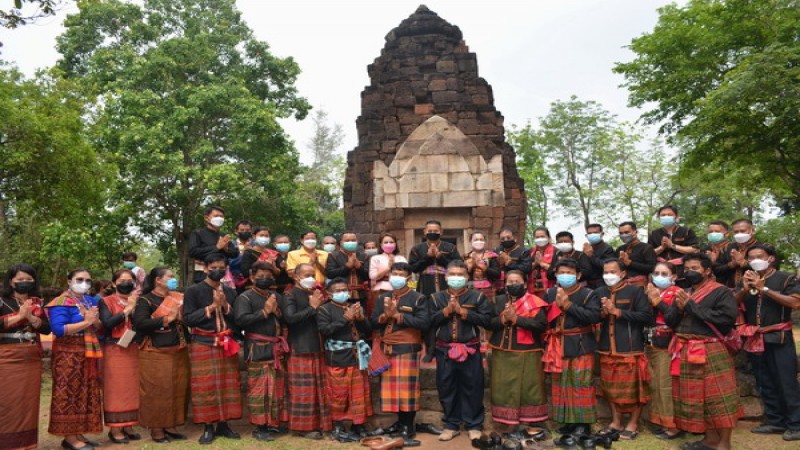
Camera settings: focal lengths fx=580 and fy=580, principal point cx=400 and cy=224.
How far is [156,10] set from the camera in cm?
2127

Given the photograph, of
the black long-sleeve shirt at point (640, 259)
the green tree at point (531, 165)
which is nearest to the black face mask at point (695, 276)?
the black long-sleeve shirt at point (640, 259)

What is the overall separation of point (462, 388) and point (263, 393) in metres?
2.25

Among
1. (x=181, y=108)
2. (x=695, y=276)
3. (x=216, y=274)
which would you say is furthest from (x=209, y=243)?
(x=181, y=108)

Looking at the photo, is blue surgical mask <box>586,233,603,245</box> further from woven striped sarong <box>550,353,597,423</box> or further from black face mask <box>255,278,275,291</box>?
black face mask <box>255,278,275,291</box>

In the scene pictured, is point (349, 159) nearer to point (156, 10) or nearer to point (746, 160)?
point (746, 160)

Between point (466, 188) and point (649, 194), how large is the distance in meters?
23.0

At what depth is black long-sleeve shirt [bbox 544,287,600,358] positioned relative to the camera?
6305 mm

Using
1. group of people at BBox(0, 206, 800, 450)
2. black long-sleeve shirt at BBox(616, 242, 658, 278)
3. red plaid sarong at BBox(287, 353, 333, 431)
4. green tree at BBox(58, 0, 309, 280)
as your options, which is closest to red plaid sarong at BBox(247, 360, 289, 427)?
group of people at BBox(0, 206, 800, 450)

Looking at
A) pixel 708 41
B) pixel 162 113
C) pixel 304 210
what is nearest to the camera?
pixel 708 41

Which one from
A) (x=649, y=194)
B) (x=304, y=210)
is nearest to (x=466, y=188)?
(x=304, y=210)

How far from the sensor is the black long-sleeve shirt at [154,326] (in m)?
6.35

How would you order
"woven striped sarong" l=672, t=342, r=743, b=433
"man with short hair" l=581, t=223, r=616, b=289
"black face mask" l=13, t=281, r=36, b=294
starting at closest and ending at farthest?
"black face mask" l=13, t=281, r=36, b=294 < "woven striped sarong" l=672, t=342, r=743, b=433 < "man with short hair" l=581, t=223, r=616, b=289

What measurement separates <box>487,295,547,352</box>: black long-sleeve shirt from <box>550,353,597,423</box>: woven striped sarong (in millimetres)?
412

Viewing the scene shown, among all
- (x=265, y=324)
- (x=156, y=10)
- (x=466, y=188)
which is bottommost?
(x=265, y=324)
